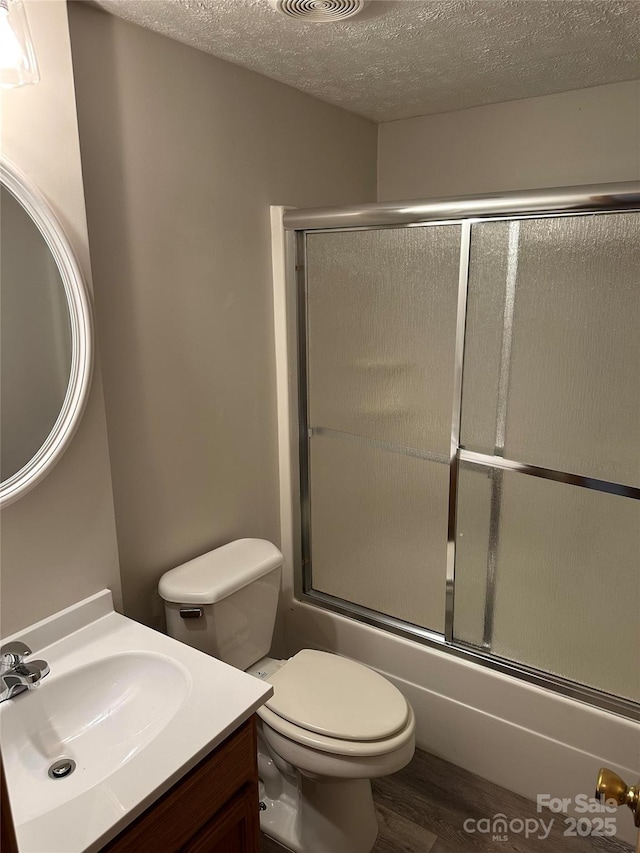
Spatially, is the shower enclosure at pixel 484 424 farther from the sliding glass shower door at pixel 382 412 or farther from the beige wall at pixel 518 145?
the beige wall at pixel 518 145

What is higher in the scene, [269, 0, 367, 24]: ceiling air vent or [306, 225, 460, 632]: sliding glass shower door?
[269, 0, 367, 24]: ceiling air vent

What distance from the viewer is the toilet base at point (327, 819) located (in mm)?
1769

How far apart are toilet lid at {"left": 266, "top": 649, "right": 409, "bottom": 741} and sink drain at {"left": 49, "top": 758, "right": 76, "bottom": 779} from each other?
0.57 m

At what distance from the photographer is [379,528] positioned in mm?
2227

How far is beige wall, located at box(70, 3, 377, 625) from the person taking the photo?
1.62 metres

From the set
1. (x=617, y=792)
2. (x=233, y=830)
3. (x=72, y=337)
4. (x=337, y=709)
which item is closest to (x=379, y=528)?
(x=337, y=709)

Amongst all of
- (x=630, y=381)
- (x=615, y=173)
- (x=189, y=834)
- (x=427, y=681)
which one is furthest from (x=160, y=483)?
(x=615, y=173)

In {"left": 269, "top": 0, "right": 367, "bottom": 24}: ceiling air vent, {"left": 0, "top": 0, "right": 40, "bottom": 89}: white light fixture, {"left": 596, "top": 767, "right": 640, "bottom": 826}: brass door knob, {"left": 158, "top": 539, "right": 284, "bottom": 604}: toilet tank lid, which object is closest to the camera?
{"left": 596, "top": 767, "right": 640, "bottom": 826}: brass door knob

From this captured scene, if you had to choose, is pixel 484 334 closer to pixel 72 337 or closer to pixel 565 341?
pixel 565 341

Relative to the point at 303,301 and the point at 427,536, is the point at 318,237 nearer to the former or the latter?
the point at 303,301

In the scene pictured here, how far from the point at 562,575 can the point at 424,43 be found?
1.50m

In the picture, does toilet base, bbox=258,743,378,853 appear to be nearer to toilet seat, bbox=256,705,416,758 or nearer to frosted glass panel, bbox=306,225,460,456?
toilet seat, bbox=256,705,416,758

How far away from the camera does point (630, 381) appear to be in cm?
163

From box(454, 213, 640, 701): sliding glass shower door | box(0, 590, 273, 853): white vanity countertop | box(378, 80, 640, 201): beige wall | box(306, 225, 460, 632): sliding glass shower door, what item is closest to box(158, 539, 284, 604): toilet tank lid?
box(0, 590, 273, 853): white vanity countertop
